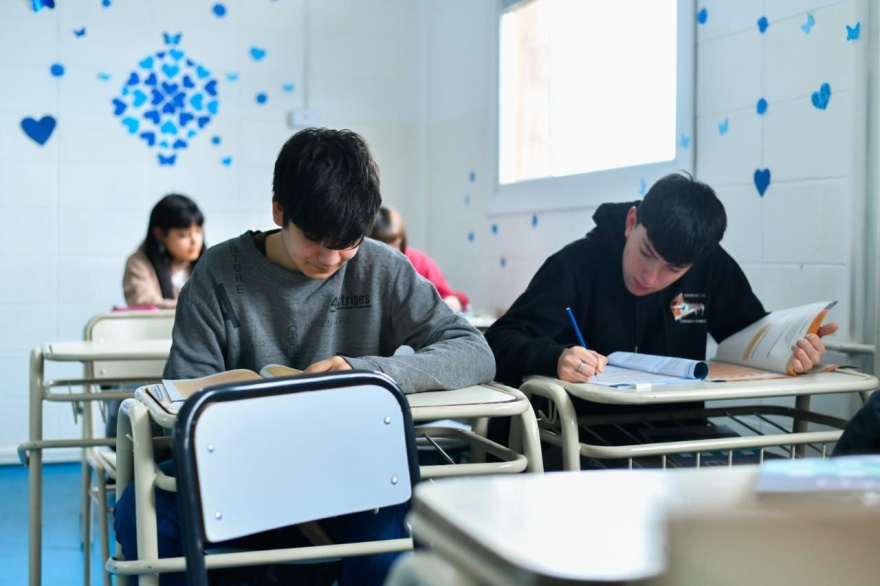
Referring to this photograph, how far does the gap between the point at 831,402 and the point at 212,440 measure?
149 centimetres

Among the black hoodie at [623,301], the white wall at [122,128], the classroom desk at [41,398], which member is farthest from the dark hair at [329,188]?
the white wall at [122,128]

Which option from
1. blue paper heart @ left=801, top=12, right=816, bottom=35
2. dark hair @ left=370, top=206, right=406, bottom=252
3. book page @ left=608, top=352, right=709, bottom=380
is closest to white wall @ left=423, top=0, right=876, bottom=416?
blue paper heart @ left=801, top=12, right=816, bottom=35

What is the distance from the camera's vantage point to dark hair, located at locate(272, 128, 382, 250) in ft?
5.58

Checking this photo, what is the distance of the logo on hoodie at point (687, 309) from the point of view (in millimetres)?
2225

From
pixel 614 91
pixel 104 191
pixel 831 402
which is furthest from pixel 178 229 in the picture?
pixel 831 402

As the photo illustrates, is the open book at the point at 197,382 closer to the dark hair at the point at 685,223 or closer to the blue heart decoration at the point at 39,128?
the dark hair at the point at 685,223

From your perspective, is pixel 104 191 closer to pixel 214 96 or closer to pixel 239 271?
pixel 214 96

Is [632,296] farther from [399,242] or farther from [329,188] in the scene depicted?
[399,242]

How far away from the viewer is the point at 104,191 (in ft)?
14.6

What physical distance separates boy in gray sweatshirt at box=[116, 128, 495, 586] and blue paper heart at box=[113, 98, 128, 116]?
2.83 metres

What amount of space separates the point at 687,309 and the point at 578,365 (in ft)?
1.74

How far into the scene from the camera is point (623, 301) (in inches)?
87.3

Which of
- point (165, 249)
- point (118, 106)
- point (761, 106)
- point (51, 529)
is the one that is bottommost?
point (51, 529)

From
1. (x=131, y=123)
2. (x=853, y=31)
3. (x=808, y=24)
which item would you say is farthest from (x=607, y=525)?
(x=131, y=123)
